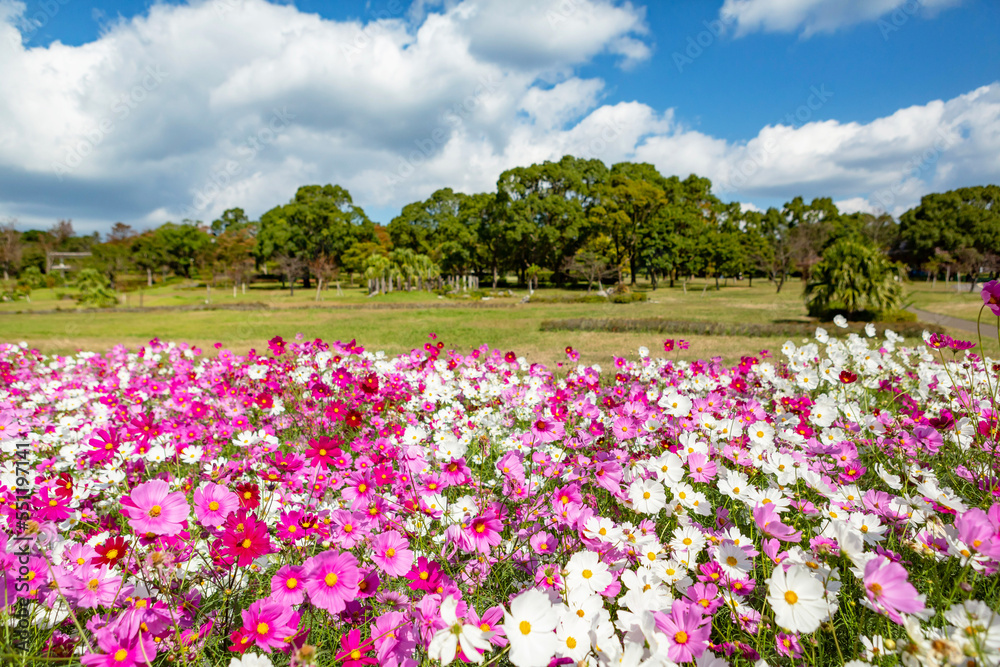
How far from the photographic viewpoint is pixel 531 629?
0.94 m

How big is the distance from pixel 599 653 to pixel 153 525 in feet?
3.32

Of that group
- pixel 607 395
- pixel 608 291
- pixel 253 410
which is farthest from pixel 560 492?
pixel 608 291

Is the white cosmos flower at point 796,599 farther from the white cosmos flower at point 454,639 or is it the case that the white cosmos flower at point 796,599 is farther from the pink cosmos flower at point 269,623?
the pink cosmos flower at point 269,623

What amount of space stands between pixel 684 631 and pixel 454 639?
501mm

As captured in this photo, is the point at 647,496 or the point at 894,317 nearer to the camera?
the point at 647,496

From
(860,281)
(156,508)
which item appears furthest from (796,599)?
(860,281)

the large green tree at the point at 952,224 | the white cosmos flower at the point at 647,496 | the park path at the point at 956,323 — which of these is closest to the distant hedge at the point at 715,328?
the park path at the point at 956,323

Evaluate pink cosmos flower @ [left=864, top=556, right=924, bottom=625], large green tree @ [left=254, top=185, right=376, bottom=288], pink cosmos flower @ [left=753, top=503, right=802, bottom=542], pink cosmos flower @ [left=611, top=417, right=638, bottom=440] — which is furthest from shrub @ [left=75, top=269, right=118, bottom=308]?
pink cosmos flower @ [left=864, top=556, right=924, bottom=625]

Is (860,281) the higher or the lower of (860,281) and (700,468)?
the higher

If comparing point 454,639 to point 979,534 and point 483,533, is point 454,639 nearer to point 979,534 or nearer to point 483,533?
point 483,533

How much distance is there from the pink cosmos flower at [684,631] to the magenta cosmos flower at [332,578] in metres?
0.66

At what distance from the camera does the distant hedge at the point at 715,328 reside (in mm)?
10930

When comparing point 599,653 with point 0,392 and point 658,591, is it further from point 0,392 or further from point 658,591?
point 0,392

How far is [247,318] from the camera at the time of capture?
19.2 m
